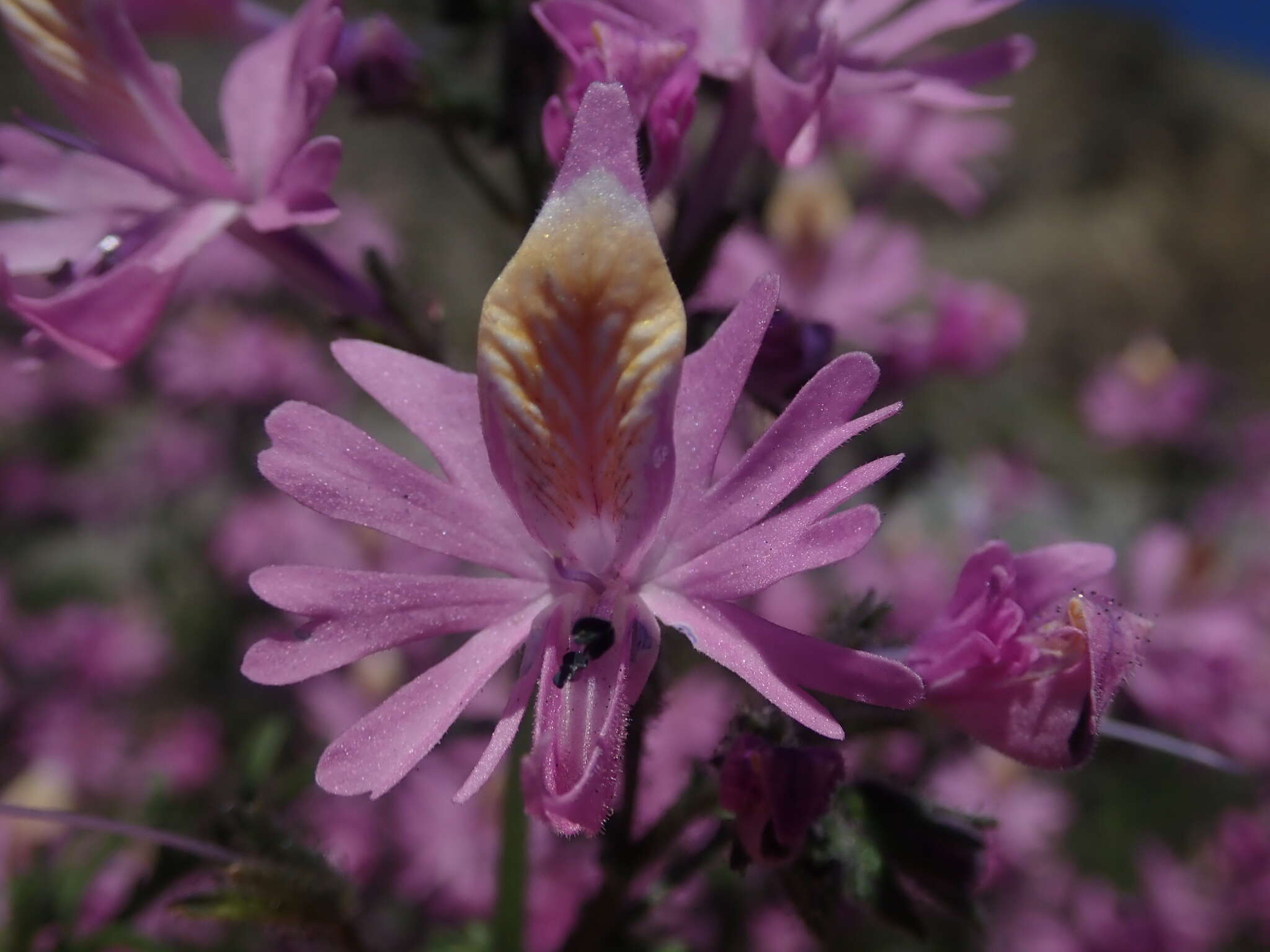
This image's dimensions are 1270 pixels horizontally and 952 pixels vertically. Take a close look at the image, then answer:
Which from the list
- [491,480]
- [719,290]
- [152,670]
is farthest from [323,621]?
[152,670]

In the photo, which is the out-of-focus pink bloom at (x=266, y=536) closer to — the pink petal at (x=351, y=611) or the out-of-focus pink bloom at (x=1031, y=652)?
the pink petal at (x=351, y=611)

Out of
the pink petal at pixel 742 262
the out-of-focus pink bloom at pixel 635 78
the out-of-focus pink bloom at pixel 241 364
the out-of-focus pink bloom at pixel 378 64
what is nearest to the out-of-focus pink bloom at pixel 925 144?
the pink petal at pixel 742 262

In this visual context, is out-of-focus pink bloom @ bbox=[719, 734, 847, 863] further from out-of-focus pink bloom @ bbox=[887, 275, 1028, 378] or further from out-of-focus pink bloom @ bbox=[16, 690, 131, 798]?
out-of-focus pink bloom @ bbox=[16, 690, 131, 798]

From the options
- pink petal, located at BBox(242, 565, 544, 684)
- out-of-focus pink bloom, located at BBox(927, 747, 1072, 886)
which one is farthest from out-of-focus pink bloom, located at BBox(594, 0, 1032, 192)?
out-of-focus pink bloom, located at BBox(927, 747, 1072, 886)

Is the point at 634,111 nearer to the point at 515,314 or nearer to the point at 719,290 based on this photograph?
the point at 515,314

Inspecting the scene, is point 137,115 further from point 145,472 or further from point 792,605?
point 145,472

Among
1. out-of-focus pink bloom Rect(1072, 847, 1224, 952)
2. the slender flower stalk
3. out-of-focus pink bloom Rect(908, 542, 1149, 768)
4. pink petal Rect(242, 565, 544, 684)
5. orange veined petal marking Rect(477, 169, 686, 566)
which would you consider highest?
orange veined petal marking Rect(477, 169, 686, 566)
